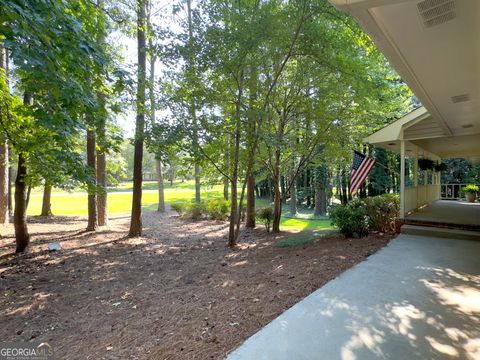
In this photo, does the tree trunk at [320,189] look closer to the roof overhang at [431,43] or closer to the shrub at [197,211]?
the shrub at [197,211]

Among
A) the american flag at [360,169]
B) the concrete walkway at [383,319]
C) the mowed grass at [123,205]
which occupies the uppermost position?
the american flag at [360,169]

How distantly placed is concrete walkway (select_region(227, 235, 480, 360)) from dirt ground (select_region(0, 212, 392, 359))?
275mm

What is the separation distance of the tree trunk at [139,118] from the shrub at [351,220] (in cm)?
495

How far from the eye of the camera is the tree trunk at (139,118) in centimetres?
665

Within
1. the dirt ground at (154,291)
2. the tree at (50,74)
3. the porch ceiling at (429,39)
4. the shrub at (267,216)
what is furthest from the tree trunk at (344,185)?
the tree at (50,74)

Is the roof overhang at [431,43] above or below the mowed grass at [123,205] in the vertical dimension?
above

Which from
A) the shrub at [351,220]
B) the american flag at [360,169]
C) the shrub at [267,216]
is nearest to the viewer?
the shrub at [351,220]

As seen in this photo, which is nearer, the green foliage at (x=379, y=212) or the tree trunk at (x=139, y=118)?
the tree trunk at (x=139, y=118)

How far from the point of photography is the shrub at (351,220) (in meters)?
6.52

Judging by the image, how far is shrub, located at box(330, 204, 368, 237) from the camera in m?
6.52

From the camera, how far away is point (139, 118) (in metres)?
7.46

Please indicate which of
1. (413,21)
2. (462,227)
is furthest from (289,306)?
(462,227)

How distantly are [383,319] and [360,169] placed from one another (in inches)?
220

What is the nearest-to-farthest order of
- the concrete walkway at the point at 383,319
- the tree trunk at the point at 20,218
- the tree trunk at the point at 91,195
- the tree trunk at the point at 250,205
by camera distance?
the concrete walkway at the point at 383,319 < the tree trunk at the point at 20,218 < the tree trunk at the point at 91,195 < the tree trunk at the point at 250,205
